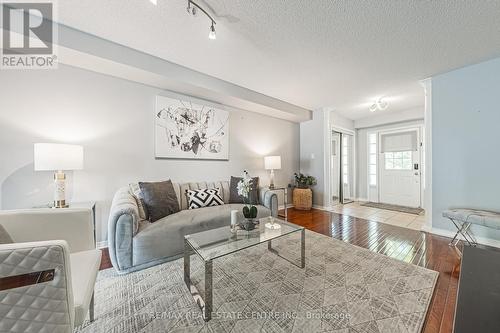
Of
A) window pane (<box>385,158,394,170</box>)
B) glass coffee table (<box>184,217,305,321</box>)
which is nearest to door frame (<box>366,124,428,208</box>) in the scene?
window pane (<box>385,158,394,170</box>)

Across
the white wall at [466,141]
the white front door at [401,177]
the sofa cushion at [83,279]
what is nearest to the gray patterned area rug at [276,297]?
the sofa cushion at [83,279]

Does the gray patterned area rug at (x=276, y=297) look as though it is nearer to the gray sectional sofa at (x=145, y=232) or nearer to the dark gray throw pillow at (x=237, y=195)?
the gray sectional sofa at (x=145, y=232)

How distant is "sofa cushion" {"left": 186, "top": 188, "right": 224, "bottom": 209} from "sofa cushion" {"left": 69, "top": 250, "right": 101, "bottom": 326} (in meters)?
1.42

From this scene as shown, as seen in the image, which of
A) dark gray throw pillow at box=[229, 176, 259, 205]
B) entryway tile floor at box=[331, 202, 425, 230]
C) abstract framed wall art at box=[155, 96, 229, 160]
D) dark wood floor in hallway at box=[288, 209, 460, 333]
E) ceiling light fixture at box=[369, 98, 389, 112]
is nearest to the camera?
dark wood floor in hallway at box=[288, 209, 460, 333]

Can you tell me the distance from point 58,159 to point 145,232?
3.60 ft

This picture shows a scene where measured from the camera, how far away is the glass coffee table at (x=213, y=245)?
1.27 meters

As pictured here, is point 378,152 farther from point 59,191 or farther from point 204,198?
point 59,191

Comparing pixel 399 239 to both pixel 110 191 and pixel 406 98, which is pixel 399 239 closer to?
pixel 406 98

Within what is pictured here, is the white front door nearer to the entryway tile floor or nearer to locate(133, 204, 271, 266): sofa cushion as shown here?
the entryway tile floor

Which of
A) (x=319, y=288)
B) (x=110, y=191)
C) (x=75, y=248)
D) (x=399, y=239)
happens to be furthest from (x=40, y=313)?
(x=399, y=239)

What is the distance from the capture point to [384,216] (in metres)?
3.82

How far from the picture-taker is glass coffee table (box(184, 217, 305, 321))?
1271mm

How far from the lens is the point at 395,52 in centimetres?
226

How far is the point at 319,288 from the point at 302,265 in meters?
0.31
